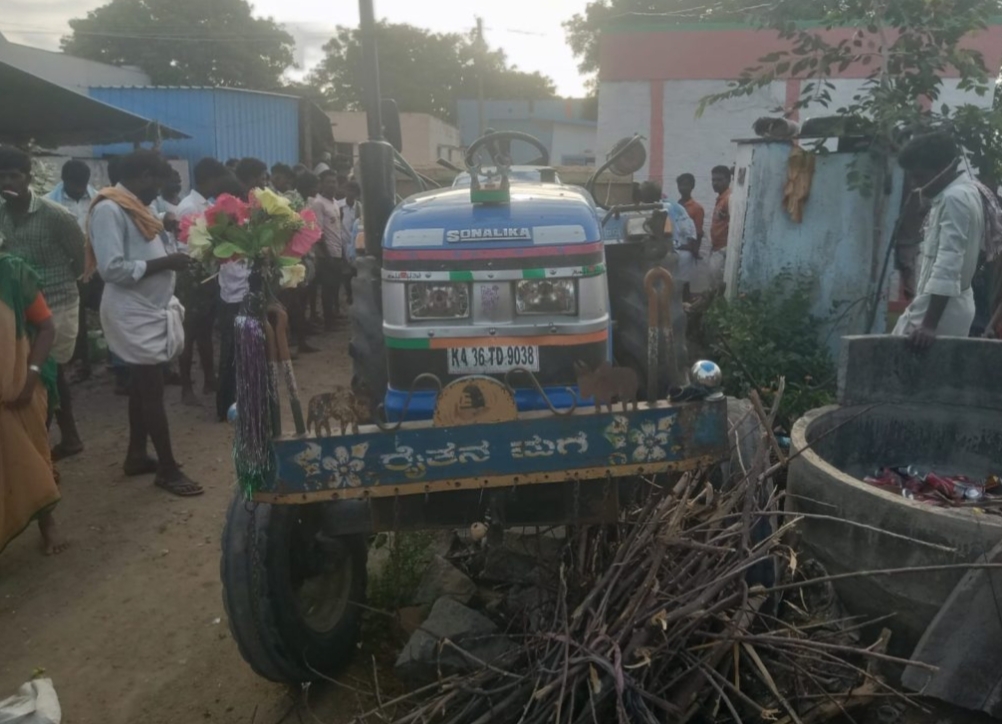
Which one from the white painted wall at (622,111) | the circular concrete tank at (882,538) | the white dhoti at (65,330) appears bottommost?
the circular concrete tank at (882,538)

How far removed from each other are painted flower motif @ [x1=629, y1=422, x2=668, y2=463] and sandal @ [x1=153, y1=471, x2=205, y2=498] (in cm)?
349

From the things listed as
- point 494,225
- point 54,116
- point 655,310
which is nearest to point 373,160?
point 494,225

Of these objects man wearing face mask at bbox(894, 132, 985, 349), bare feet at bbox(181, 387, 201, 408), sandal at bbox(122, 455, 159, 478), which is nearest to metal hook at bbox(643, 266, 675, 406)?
man wearing face mask at bbox(894, 132, 985, 349)

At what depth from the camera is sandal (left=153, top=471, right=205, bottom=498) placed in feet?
18.3

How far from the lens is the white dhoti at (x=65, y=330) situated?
5570 millimetres

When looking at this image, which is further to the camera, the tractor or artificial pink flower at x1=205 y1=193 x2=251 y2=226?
artificial pink flower at x1=205 y1=193 x2=251 y2=226

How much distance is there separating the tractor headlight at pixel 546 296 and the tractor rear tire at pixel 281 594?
1299 millimetres

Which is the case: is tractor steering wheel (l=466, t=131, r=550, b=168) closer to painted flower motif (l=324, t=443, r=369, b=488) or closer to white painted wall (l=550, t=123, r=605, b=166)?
painted flower motif (l=324, t=443, r=369, b=488)

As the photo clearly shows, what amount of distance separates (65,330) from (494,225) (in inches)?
129

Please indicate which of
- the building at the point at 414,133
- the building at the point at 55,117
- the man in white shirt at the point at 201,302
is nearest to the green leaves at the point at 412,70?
the building at the point at 414,133

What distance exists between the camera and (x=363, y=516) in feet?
11.4

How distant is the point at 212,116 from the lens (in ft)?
64.1

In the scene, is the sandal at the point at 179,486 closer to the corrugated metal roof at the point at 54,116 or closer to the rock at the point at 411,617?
the rock at the point at 411,617

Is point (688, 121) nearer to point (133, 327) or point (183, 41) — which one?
point (133, 327)
